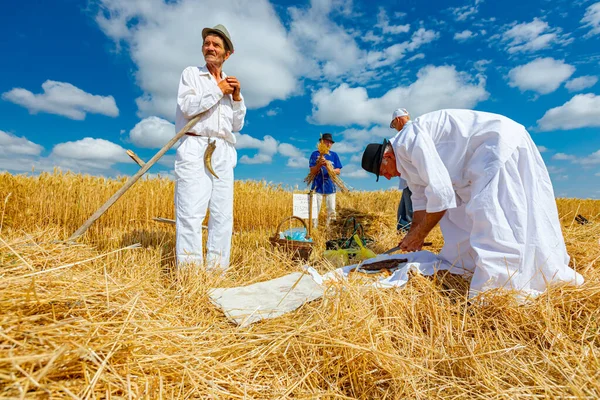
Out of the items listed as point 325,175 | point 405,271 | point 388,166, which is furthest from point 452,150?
point 325,175

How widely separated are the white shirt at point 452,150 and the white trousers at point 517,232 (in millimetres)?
97

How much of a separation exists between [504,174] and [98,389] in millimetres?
2237

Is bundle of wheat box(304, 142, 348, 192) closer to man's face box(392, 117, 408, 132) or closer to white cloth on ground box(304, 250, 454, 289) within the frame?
→ man's face box(392, 117, 408, 132)

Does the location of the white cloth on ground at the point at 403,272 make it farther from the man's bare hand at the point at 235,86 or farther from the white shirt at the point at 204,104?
the man's bare hand at the point at 235,86

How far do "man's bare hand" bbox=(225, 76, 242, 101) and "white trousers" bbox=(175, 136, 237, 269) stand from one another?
437mm

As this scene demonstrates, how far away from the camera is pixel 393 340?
1.63m

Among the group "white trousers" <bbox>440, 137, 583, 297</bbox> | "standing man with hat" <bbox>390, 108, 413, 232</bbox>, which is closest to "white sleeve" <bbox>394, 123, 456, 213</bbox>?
"white trousers" <bbox>440, 137, 583, 297</bbox>

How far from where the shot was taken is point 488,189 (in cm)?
195

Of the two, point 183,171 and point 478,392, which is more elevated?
point 183,171

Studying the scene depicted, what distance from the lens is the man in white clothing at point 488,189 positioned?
1.87 m

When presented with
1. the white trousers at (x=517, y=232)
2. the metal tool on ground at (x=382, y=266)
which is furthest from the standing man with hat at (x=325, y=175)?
the white trousers at (x=517, y=232)

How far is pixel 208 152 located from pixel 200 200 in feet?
1.40

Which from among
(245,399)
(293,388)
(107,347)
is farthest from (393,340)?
(107,347)

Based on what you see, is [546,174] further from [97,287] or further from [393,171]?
[97,287]
